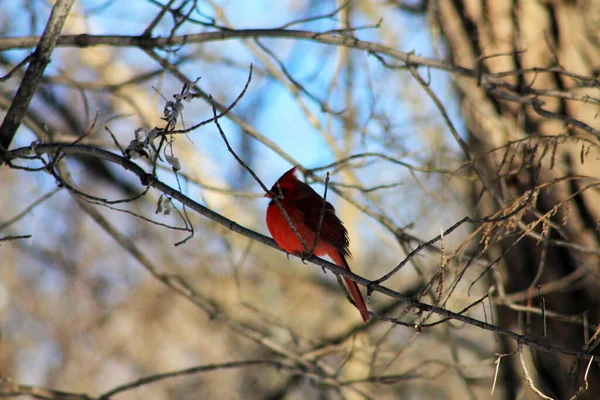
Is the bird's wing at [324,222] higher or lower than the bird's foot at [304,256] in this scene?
higher

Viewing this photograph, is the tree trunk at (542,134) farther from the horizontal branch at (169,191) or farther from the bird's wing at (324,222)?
the horizontal branch at (169,191)

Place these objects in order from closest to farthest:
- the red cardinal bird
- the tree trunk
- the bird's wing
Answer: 1. the red cardinal bird
2. the bird's wing
3. the tree trunk

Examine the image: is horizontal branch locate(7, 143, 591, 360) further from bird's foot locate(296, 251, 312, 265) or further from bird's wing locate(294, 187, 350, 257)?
bird's wing locate(294, 187, 350, 257)

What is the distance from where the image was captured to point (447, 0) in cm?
434

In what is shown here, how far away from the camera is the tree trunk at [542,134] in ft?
12.2

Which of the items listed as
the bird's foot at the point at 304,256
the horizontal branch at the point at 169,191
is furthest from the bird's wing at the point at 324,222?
the horizontal branch at the point at 169,191

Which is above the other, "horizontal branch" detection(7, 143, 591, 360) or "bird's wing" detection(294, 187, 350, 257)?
"bird's wing" detection(294, 187, 350, 257)

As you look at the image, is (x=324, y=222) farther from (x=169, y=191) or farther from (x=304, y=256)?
(x=169, y=191)

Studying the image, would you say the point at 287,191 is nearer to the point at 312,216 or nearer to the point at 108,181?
the point at 312,216

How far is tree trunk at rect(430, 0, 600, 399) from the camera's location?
373cm

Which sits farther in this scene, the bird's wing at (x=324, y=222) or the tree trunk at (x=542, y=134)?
the tree trunk at (x=542, y=134)

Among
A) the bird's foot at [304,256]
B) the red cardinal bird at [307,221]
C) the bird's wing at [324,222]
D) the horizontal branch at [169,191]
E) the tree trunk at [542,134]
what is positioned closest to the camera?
the horizontal branch at [169,191]

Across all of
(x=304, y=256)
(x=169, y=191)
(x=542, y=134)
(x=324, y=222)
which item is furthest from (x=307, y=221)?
(x=542, y=134)

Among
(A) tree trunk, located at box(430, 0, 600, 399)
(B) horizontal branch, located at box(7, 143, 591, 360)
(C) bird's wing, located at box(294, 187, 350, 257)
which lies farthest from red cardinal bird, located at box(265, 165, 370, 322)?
Result: (A) tree trunk, located at box(430, 0, 600, 399)
